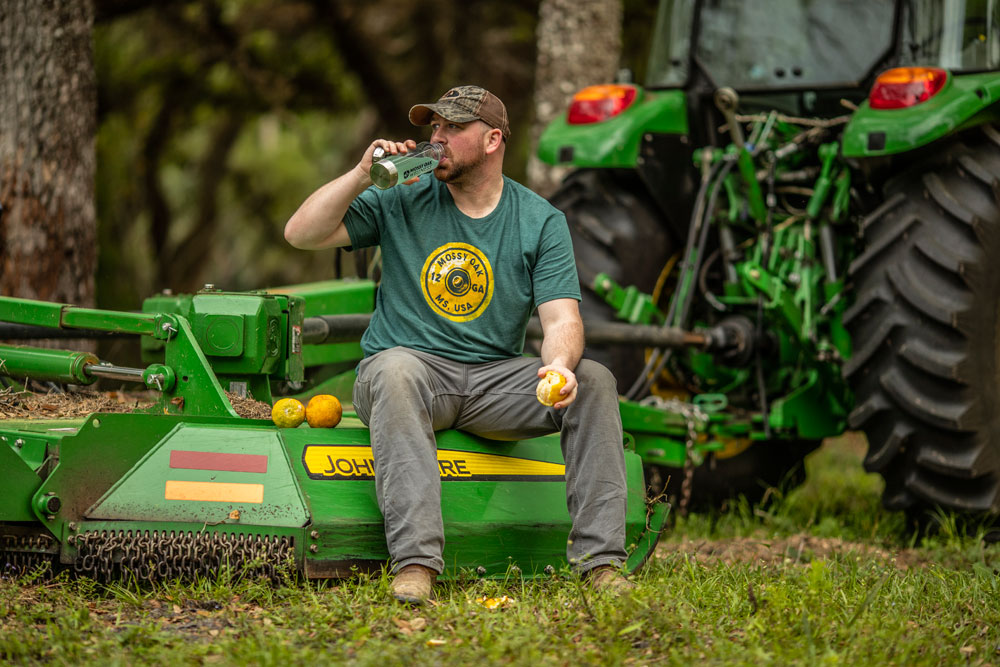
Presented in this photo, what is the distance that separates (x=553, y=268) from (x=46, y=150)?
2663mm

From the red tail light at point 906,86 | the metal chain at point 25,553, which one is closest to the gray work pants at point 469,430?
the metal chain at point 25,553

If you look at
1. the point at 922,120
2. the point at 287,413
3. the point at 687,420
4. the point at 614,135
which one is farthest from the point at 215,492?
the point at 922,120

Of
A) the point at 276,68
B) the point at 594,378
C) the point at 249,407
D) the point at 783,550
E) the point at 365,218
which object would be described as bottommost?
the point at 783,550

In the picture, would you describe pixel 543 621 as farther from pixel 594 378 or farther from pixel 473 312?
pixel 473 312

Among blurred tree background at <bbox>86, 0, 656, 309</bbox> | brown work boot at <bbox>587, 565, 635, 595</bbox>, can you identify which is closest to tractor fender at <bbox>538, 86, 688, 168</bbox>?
brown work boot at <bbox>587, 565, 635, 595</bbox>

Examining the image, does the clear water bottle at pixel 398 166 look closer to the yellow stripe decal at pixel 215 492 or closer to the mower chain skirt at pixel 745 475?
the yellow stripe decal at pixel 215 492

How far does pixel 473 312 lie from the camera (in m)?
3.75

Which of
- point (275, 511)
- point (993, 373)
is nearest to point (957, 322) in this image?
point (993, 373)

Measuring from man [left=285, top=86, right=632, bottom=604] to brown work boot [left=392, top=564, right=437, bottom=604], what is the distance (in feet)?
0.91

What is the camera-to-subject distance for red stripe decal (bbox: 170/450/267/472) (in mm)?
3424

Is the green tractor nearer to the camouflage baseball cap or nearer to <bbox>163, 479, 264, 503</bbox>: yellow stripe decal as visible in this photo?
the camouflage baseball cap

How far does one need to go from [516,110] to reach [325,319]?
19.9ft

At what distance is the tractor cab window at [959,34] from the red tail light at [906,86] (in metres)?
0.35

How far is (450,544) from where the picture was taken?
360cm
